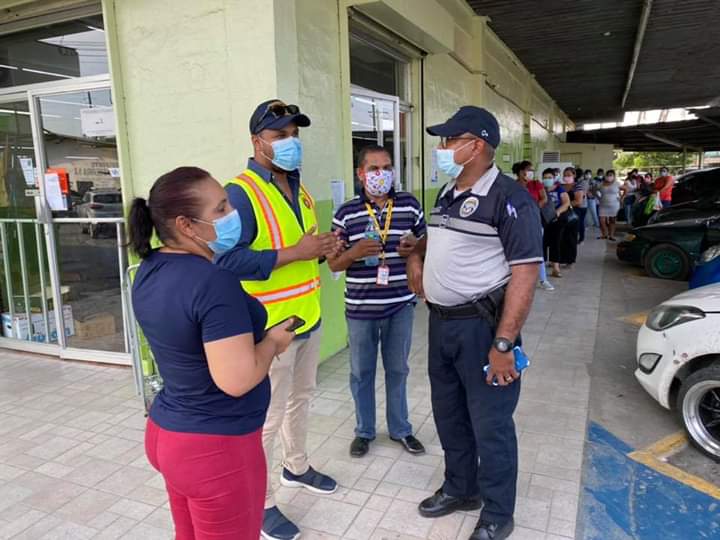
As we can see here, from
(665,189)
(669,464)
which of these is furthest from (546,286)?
(665,189)

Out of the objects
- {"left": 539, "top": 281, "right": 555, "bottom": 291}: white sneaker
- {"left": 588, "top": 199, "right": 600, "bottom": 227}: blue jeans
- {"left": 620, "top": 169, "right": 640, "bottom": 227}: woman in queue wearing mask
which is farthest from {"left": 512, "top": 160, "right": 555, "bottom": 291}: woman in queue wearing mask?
{"left": 620, "top": 169, "right": 640, "bottom": 227}: woman in queue wearing mask

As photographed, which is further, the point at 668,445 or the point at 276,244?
the point at 668,445

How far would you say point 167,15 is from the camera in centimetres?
375

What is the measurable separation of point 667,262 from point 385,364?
6.86 m

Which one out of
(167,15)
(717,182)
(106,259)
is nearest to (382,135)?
(167,15)

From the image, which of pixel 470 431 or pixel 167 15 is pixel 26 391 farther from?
pixel 470 431

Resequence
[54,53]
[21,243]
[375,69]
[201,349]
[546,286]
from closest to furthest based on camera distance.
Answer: [201,349] → [54,53] → [21,243] → [375,69] → [546,286]

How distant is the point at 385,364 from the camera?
3080mm

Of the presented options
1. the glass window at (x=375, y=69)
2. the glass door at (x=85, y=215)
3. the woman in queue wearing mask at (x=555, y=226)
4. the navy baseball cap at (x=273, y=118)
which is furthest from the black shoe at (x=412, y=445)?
the woman in queue wearing mask at (x=555, y=226)

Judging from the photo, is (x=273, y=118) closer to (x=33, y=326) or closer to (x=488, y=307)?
(x=488, y=307)

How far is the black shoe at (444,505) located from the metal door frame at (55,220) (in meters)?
2.84

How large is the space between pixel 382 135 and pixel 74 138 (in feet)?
9.95

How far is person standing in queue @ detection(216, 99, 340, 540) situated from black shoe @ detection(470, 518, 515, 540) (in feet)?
2.62

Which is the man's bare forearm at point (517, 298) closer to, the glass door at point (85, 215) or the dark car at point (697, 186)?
the glass door at point (85, 215)
